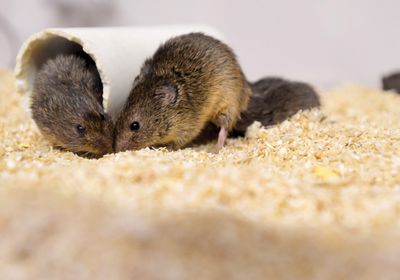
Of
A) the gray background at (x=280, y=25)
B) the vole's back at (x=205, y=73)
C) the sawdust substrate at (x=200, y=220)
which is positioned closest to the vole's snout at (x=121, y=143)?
the vole's back at (x=205, y=73)

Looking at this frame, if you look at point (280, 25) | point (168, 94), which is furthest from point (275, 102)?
point (280, 25)

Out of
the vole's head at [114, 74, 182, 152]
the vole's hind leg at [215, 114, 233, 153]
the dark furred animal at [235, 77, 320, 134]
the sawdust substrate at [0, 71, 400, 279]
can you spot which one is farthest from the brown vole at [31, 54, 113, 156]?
the dark furred animal at [235, 77, 320, 134]

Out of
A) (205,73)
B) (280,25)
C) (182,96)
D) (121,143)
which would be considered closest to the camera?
(121,143)

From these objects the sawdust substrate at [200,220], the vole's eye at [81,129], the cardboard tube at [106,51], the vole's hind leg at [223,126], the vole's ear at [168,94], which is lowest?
the vole's hind leg at [223,126]

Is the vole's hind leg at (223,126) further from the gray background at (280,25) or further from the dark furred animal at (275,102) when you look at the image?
the gray background at (280,25)

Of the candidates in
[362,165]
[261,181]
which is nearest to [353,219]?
[261,181]

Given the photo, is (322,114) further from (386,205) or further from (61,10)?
(61,10)

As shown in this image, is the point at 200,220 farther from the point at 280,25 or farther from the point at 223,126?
the point at 280,25
